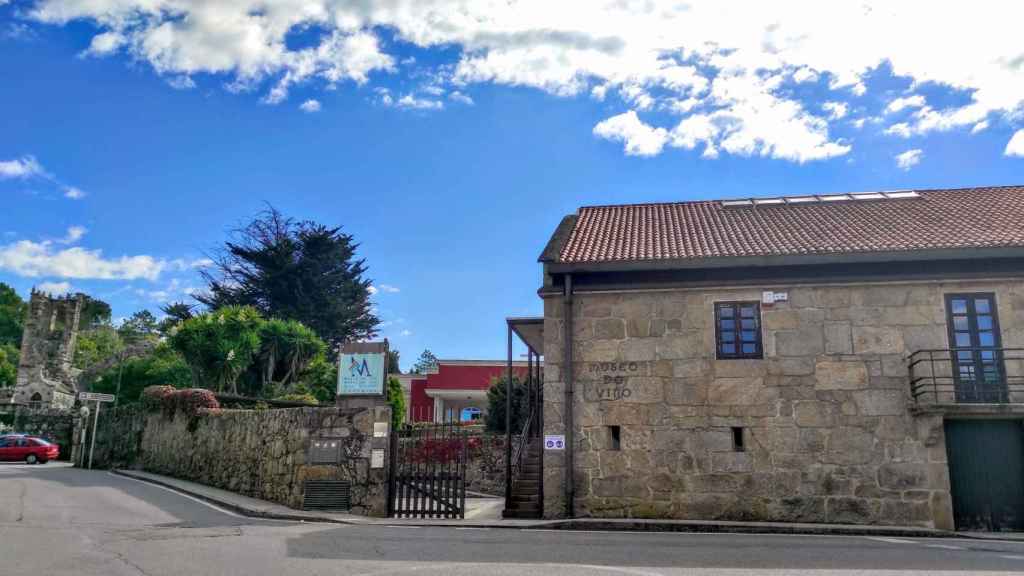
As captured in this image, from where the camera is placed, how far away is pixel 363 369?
1478 cm

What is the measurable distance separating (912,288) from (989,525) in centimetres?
440

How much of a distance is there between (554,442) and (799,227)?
23.8ft

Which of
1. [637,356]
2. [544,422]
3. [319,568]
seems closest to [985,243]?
[637,356]

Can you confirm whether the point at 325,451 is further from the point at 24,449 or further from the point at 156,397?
the point at 24,449

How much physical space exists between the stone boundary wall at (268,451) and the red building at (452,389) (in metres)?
16.1

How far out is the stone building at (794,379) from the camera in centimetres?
1369

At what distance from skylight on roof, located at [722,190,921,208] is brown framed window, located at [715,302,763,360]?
5.19 meters

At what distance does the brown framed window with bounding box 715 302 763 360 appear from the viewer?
14648 mm

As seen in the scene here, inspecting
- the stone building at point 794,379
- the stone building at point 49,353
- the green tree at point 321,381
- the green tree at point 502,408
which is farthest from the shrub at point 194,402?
the stone building at point 49,353

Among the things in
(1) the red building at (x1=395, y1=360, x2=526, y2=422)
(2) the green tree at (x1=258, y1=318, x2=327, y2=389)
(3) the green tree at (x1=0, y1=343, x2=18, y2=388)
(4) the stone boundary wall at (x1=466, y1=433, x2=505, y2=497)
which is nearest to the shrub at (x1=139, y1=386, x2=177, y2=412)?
(2) the green tree at (x1=258, y1=318, x2=327, y2=389)

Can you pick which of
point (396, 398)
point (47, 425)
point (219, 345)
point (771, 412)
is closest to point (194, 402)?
point (396, 398)

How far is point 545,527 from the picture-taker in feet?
42.5

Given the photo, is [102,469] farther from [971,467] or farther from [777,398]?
[971,467]

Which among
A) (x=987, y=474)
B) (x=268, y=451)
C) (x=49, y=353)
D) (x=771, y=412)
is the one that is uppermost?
(x=49, y=353)
